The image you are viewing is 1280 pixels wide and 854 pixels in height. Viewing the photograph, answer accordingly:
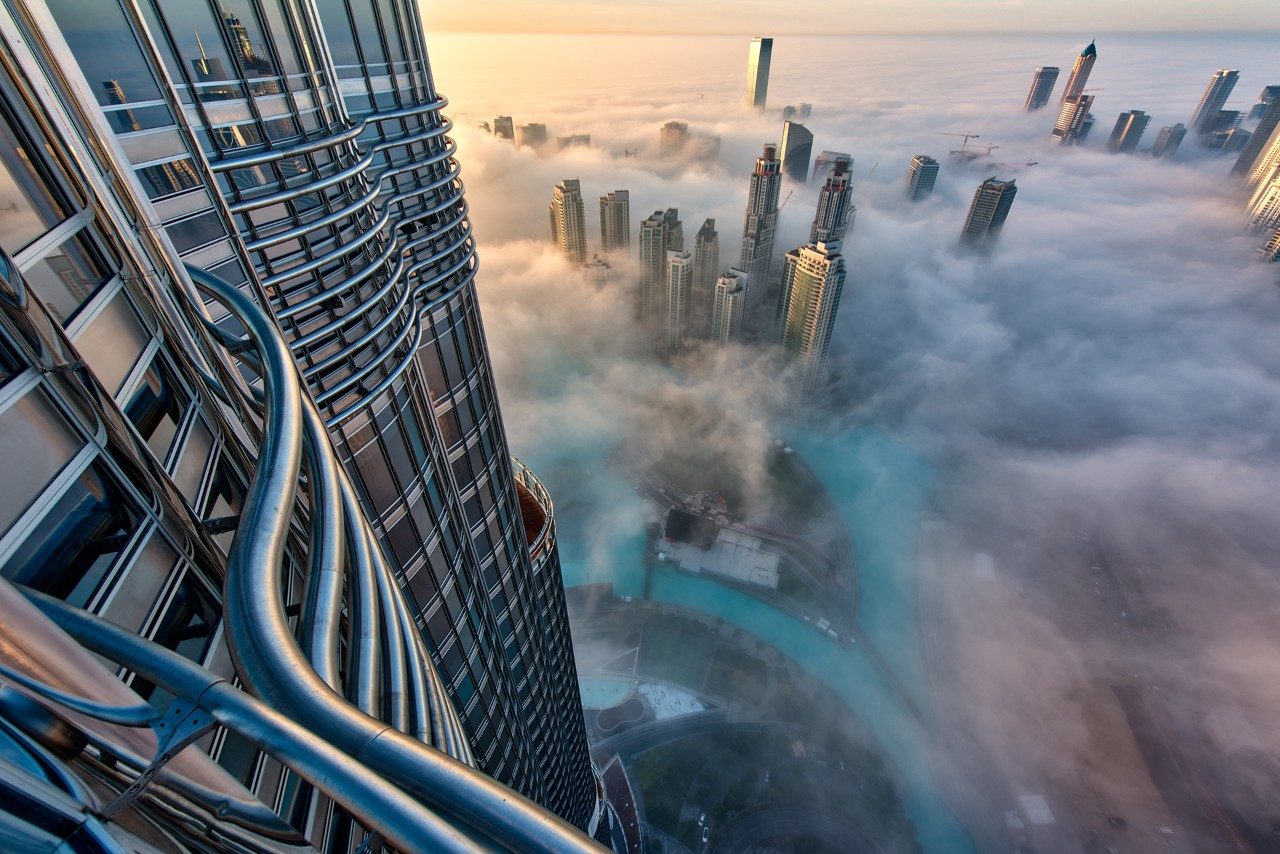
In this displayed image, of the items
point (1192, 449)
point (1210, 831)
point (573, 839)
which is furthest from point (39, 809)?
point (1192, 449)

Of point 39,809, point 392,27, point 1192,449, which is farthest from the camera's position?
point 1192,449

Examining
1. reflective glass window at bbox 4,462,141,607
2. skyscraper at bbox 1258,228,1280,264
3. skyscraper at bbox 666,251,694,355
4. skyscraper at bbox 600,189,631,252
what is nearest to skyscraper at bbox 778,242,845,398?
skyscraper at bbox 666,251,694,355

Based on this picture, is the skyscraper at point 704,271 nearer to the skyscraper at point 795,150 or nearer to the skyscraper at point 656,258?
the skyscraper at point 656,258

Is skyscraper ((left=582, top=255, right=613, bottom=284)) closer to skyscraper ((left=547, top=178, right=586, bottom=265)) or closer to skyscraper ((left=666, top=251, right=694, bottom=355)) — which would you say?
skyscraper ((left=547, top=178, right=586, bottom=265))

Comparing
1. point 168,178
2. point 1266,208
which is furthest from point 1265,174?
point 168,178

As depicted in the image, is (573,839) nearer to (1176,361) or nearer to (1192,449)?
(1192,449)
